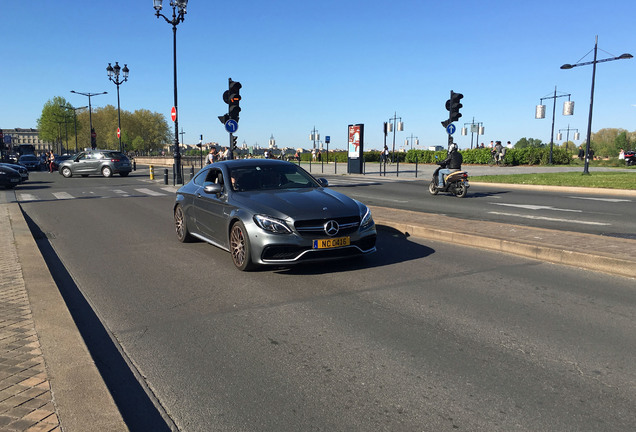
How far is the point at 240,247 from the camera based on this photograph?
20.7 feet

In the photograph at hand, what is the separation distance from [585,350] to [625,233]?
6277 mm

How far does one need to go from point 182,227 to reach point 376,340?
5421 mm

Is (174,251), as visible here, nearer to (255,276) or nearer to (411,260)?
(255,276)

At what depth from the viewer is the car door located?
6.80m

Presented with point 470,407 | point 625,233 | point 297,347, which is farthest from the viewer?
point 625,233

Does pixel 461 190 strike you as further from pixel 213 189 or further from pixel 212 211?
pixel 213 189

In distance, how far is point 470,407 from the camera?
9.56 feet

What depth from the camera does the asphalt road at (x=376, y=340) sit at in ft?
9.49

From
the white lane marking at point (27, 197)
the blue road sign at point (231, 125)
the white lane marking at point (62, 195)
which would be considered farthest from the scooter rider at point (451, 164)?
the white lane marking at point (27, 197)

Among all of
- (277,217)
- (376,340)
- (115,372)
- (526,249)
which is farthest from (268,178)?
(115,372)

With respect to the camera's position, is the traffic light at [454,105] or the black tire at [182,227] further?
the traffic light at [454,105]

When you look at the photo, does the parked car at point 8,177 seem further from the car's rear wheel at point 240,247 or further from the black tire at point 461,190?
the car's rear wheel at point 240,247

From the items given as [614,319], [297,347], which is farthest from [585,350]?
[297,347]

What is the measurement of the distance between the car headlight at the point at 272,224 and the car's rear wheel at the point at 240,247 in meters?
0.28
